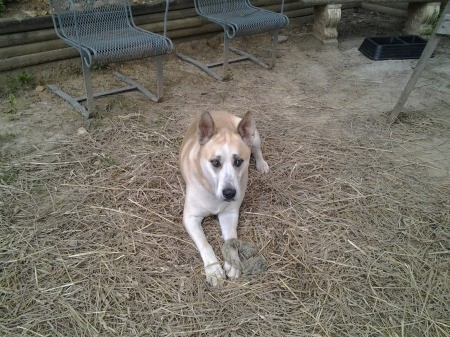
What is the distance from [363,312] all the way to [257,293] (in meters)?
0.62

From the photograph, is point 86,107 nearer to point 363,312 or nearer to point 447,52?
point 363,312

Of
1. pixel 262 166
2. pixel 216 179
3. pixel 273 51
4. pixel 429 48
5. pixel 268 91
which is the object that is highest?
pixel 429 48

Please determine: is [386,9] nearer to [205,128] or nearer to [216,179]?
[205,128]

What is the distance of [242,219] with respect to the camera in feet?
9.07

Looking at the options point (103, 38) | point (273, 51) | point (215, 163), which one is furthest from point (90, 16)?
point (215, 163)

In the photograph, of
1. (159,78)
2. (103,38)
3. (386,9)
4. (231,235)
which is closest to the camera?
(231,235)

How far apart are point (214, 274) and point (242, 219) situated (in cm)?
59

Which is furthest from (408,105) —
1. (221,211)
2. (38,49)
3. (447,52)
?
(38,49)

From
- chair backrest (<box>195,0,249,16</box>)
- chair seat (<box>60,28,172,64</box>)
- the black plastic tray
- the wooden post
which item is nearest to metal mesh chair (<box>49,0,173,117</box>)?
chair seat (<box>60,28,172,64</box>)

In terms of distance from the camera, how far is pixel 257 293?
2209 mm

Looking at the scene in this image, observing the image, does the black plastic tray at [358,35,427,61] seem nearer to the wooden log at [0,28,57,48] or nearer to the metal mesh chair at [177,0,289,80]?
the metal mesh chair at [177,0,289,80]

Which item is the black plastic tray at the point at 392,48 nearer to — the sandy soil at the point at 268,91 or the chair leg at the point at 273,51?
the sandy soil at the point at 268,91

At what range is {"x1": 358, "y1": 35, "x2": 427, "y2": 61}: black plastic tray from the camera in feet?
18.6

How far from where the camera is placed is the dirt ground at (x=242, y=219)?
82.3 inches
